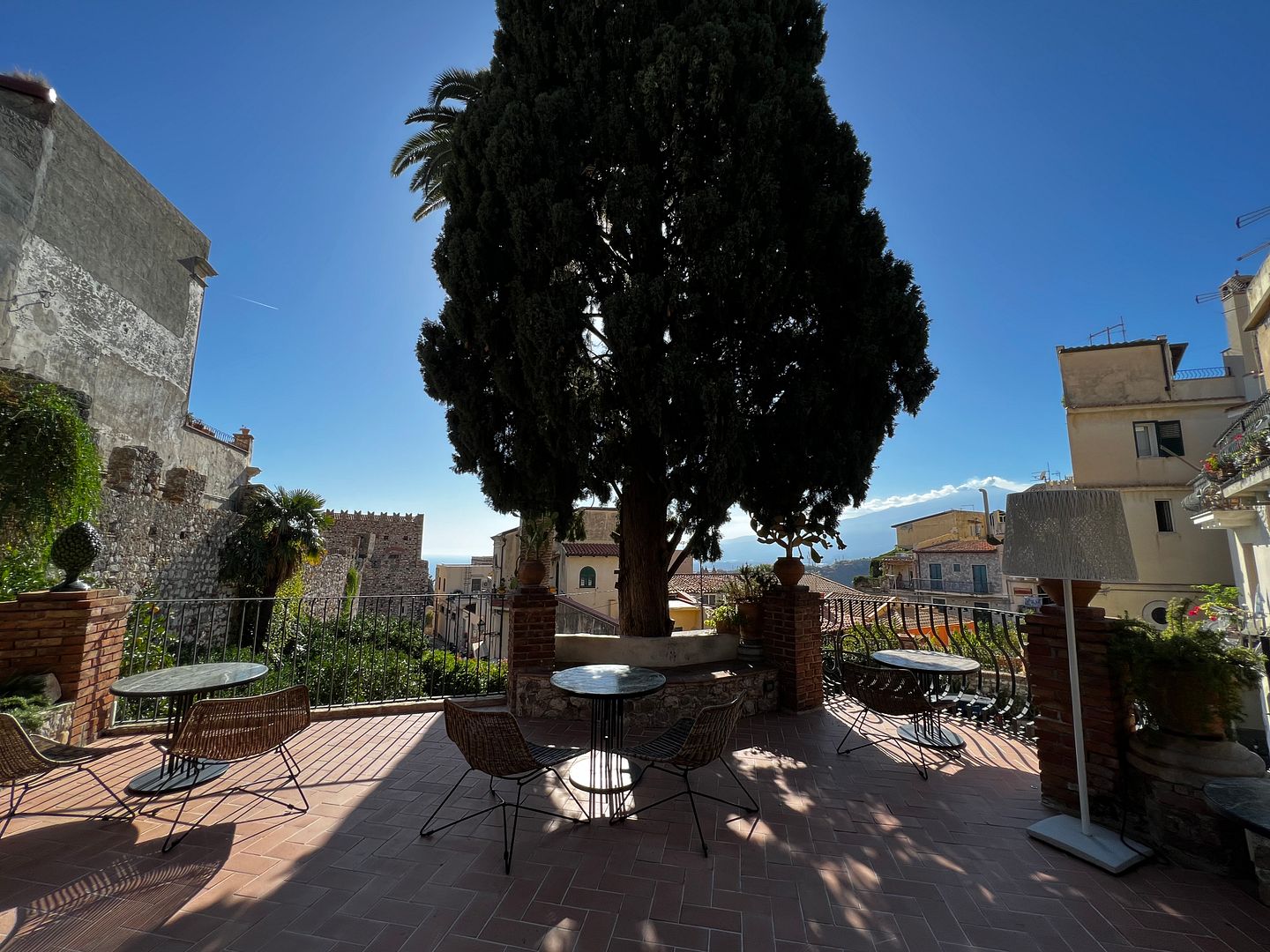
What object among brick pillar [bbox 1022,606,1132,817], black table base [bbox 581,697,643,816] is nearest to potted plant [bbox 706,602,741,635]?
black table base [bbox 581,697,643,816]

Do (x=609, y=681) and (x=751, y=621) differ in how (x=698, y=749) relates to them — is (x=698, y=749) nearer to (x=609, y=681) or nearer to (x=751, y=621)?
(x=609, y=681)

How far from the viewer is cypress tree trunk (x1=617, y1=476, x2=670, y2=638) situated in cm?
654

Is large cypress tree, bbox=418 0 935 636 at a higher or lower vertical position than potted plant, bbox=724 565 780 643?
higher

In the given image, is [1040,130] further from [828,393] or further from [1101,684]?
[1101,684]

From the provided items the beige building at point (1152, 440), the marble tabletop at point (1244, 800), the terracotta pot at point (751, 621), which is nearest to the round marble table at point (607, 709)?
the terracotta pot at point (751, 621)

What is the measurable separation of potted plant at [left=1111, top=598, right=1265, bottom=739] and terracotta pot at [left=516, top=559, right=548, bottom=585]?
502cm

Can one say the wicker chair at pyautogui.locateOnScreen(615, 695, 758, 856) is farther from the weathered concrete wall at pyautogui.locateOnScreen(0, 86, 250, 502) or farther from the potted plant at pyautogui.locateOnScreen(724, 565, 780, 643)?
the weathered concrete wall at pyautogui.locateOnScreen(0, 86, 250, 502)

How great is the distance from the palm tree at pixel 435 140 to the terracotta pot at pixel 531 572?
741 cm

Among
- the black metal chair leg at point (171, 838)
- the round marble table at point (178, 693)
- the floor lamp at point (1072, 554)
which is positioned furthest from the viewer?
the round marble table at point (178, 693)

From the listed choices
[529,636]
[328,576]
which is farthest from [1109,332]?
[328,576]

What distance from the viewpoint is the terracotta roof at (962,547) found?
31.2m

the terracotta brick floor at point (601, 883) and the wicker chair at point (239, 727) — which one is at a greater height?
the wicker chair at point (239, 727)

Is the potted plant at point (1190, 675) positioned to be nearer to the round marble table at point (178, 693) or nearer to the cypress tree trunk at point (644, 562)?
the cypress tree trunk at point (644, 562)

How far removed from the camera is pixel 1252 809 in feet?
8.22
